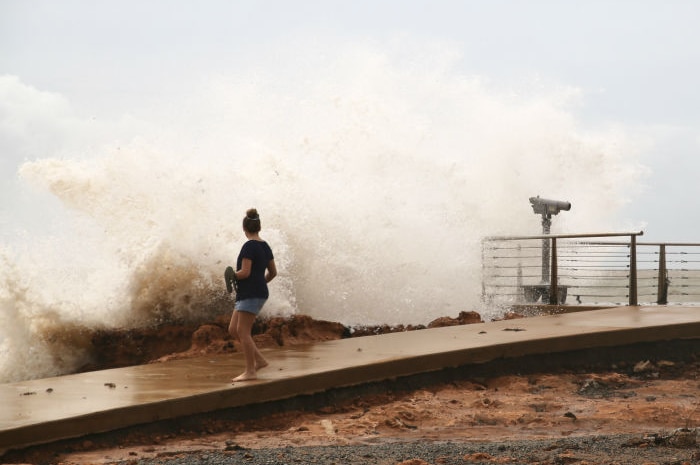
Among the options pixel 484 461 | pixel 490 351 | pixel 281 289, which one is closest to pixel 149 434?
pixel 484 461

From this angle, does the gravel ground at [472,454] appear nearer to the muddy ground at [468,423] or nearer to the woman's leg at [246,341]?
the muddy ground at [468,423]

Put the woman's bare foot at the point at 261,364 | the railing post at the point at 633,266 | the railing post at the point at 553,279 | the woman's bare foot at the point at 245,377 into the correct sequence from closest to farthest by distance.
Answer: the woman's bare foot at the point at 245,377
the woman's bare foot at the point at 261,364
the railing post at the point at 633,266
the railing post at the point at 553,279

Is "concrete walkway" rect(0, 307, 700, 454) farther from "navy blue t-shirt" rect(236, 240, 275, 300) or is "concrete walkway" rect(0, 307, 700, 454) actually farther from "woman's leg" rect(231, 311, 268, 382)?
"navy blue t-shirt" rect(236, 240, 275, 300)

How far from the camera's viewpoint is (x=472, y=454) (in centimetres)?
526

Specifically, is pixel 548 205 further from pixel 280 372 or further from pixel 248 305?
pixel 248 305

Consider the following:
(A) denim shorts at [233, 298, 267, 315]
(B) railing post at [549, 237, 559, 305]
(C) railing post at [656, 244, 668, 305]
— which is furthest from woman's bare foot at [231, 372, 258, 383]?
(C) railing post at [656, 244, 668, 305]

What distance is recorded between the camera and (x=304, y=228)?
14.1 m

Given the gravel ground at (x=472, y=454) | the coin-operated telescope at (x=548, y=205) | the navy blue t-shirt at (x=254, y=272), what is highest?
the coin-operated telescope at (x=548, y=205)

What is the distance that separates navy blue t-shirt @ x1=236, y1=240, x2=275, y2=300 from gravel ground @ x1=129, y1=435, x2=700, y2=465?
1.59 metres

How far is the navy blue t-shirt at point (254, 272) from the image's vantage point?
7066 mm

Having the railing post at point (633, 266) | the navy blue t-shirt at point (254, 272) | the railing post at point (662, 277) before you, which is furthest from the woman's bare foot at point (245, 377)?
the railing post at point (662, 277)

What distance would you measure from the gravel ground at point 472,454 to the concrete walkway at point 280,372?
0.72 meters

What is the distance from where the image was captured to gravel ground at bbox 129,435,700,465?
5023mm

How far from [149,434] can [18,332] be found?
6.12 meters
